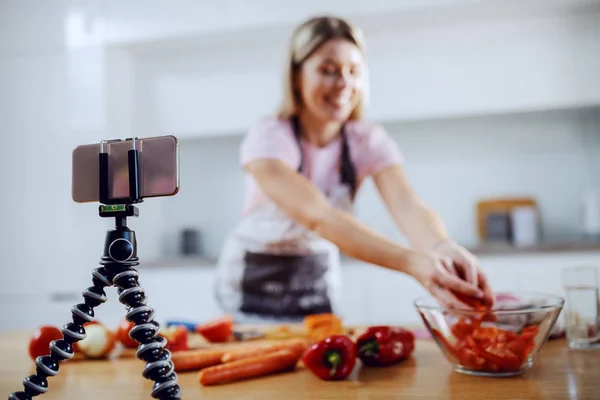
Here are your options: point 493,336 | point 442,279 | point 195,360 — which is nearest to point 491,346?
point 493,336

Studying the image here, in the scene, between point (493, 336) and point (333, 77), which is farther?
point (333, 77)

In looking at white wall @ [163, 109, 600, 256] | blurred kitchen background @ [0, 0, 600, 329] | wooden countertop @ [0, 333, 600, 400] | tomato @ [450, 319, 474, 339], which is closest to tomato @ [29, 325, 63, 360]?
wooden countertop @ [0, 333, 600, 400]

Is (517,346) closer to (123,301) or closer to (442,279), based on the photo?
(442,279)

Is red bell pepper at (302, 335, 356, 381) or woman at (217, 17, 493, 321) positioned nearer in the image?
red bell pepper at (302, 335, 356, 381)

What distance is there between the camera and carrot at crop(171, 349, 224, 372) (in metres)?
0.93

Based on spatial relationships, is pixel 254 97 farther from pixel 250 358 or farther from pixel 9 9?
pixel 250 358

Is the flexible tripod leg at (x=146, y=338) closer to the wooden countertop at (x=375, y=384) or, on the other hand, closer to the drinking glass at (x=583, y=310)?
the wooden countertop at (x=375, y=384)

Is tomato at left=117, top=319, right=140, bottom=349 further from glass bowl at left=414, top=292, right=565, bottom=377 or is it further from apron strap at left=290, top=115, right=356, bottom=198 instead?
apron strap at left=290, top=115, right=356, bottom=198

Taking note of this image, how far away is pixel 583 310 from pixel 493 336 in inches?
12.1

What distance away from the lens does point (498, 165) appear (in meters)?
3.26

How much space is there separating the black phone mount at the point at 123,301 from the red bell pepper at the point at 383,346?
37 cm

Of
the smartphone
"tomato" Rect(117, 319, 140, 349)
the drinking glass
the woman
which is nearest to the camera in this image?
the smartphone

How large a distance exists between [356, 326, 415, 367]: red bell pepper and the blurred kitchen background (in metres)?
1.83

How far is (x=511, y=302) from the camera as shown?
107cm
